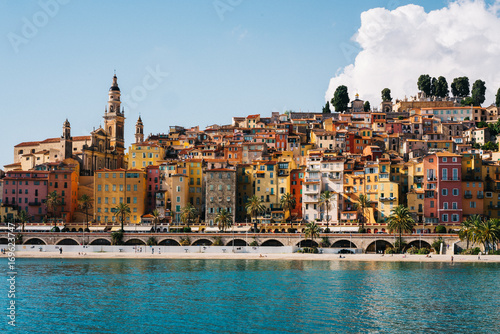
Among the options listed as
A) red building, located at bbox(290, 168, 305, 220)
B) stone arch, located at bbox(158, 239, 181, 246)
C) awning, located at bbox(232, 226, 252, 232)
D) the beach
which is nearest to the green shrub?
the beach

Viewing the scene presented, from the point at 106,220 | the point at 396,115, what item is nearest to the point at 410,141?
the point at 396,115

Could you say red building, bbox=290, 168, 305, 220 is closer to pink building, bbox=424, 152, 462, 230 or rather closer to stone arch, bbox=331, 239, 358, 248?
stone arch, bbox=331, 239, 358, 248

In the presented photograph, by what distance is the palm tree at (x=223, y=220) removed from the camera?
340 feet

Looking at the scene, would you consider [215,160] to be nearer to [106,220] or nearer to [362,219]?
[106,220]

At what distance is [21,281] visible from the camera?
68812 millimetres

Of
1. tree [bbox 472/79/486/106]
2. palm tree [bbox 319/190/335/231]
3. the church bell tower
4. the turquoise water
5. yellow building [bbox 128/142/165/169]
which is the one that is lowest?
the turquoise water

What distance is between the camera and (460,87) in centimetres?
18600

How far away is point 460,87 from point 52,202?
127m

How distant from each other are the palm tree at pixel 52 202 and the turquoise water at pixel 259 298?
2867 cm

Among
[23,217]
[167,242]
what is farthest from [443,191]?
[23,217]

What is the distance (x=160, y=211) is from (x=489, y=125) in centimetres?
9141

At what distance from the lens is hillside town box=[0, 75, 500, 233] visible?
346ft

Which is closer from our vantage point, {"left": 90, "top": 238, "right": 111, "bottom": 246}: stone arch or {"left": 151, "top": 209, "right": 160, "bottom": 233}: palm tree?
{"left": 90, "top": 238, "right": 111, "bottom": 246}: stone arch

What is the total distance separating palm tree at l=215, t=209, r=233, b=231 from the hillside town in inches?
12.4
